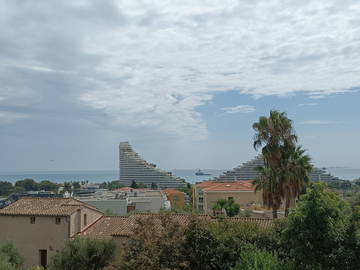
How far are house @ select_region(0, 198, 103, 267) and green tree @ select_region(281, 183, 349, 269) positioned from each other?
2128cm

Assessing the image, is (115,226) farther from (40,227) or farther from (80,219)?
(40,227)

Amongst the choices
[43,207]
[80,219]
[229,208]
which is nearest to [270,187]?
[80,219]

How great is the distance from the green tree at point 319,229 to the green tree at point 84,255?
1427 centimetres

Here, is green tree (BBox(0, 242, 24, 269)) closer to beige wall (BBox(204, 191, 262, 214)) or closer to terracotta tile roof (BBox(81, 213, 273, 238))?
terracotta tile roof (BBox(81, 213, 273, 238))

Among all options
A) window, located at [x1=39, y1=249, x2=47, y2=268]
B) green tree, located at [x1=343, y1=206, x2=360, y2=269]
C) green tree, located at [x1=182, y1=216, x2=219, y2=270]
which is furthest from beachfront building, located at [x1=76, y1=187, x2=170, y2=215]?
green tree, located at [x1=343, y1=206, x2=360, y2=269]

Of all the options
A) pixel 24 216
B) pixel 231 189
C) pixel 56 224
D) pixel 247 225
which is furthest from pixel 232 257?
pixel 231 189

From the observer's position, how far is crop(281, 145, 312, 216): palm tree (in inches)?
888

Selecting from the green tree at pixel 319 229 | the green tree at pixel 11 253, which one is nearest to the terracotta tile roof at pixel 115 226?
the green tree at pixel 11 253

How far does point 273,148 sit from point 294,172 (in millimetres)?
1805

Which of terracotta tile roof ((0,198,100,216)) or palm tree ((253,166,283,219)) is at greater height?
palm tree ((253,166,283,219))

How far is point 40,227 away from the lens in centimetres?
3181

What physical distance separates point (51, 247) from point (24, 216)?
11.1 feet

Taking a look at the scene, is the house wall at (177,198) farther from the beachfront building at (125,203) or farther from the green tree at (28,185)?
the green tree at (28,185)

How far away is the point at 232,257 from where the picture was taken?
1714cm
